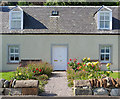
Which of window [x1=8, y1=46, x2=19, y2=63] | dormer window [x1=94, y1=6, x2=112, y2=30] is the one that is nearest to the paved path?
window [x1=8, y1=46, x2=19, y2=63]

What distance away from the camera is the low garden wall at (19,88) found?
22.2ft

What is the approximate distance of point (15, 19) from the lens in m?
15.2

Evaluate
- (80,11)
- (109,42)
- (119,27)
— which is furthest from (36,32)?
(119,27)

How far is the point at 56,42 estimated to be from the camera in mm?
14430

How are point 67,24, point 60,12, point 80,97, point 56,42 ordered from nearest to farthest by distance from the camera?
point 80,97 → point 56,42 → point 67,24 → point 60,12

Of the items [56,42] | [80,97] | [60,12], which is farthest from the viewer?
[60,12]

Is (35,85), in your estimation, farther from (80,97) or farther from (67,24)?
(67,24)

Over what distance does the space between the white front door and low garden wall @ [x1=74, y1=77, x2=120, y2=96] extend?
7.77m

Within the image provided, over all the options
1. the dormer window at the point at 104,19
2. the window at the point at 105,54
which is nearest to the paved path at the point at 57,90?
the window at the point at 105,54

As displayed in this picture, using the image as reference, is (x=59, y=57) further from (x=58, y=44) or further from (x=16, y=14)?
(x=16, y=14)

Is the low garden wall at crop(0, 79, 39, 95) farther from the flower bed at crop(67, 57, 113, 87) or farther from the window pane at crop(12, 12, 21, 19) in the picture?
the window pane at crop(12, 12, 21, 19)

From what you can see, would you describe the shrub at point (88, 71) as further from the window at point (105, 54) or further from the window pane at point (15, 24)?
the window pane at point (15, 24)

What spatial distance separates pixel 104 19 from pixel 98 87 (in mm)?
9644

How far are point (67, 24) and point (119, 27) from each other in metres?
4.38
